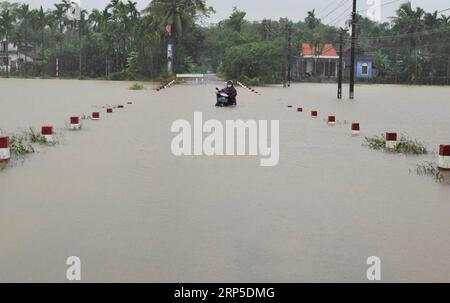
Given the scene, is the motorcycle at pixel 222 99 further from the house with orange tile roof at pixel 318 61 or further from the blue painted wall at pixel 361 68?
the blue painted wall at pixel 361 68

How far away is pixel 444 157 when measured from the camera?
1209 centimetres

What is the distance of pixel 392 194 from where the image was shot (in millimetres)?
10320

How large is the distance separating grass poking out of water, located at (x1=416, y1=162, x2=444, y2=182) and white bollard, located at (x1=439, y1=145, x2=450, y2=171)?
0.13 meters

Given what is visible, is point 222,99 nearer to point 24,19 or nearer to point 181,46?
point 181,46

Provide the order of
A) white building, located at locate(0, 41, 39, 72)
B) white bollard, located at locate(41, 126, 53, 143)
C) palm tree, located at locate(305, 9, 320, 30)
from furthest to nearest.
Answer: palm tree, located at locate(305, 9, 320, 30), white building, located at locate(0, 41, 39, 72), white bollard, located at locate(41, 126, 53, 143)

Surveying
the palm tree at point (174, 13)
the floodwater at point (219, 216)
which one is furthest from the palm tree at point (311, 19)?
the floodwater at point (219, 216)

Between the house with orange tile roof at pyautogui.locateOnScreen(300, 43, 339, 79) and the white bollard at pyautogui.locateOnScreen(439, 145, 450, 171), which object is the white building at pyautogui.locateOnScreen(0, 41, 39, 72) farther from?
the white bollard at pyautogui.locateOnScreen(439, 145, 450, 171)

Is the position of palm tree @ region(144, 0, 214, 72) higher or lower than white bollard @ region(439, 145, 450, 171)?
higher

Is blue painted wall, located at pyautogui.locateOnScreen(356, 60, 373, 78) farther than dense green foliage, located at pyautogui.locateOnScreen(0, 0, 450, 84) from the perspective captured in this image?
Yes

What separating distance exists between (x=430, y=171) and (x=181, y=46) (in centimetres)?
6855

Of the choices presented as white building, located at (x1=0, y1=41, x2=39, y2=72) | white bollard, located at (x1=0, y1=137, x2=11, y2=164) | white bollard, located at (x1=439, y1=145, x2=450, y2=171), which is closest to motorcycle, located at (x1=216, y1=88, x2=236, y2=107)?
white bollard, located at (x1=0, y1=137, x2=11, y2=164)
